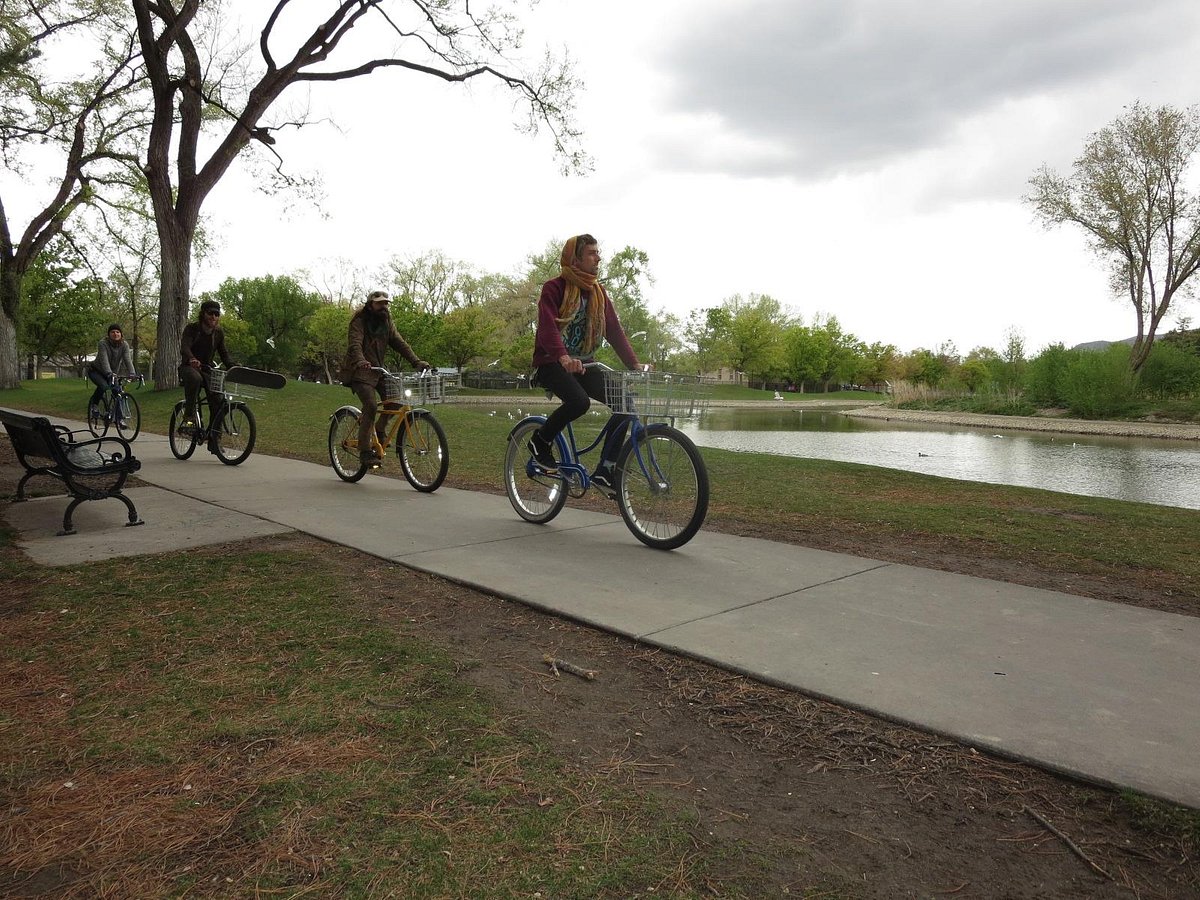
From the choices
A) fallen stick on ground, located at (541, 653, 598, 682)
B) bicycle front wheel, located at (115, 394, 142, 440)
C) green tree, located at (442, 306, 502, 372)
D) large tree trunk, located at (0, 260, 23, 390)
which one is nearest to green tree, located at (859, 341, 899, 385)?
green tree, located at (442, 306, 502, 372)

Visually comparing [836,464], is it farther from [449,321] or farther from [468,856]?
[449,321]

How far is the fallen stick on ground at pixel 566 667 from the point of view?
3109mm

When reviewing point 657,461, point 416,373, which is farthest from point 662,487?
point 416,373

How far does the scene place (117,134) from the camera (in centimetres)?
2788

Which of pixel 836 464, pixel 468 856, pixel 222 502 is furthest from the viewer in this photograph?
pixel 836 464

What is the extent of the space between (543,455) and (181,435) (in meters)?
6.42

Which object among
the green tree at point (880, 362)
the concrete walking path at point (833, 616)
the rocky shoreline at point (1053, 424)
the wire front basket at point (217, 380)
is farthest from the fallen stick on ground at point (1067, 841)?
the green tree at point (880, 362)

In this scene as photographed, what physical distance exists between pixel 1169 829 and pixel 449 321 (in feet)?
213

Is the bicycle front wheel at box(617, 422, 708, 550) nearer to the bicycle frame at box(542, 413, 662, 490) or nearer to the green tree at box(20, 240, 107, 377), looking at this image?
the bicycle frame at box(542, 413, 662, 490)

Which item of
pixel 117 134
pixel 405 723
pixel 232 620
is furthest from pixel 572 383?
pixel 117 134

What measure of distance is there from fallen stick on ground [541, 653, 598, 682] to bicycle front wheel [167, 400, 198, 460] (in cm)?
850

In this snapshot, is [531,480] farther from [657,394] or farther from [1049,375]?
[1049,375]

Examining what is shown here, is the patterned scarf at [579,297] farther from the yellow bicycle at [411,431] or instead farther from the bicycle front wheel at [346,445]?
the bicycle front wheel at [346,445]

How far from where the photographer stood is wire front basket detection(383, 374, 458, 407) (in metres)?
7.68
